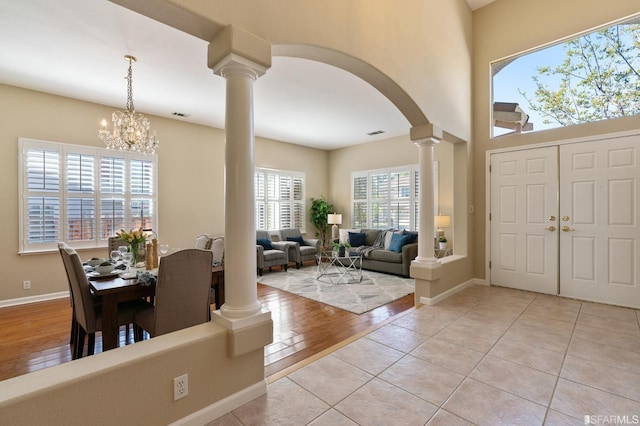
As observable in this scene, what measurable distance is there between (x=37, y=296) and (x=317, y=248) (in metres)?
4.96

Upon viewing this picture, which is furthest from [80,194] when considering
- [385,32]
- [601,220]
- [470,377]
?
[601,220]

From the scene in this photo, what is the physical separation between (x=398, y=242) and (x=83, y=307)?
500cm

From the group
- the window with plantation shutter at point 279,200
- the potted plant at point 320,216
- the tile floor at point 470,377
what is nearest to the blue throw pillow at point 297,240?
the window with plantation shutter at point 279,200

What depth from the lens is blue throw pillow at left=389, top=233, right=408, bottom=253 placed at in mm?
5883

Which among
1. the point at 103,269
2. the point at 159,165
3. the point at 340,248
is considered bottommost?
the point at 340,248

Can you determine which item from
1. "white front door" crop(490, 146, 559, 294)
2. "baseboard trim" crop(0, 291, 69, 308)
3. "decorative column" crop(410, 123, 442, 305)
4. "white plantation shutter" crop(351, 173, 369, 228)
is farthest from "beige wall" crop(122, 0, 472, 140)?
"baseboard trim" crop(0, 291, 69, 308)

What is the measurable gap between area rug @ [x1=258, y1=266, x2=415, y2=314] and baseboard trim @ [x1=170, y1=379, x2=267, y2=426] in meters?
1.98

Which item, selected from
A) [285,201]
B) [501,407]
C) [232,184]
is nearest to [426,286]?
[501,407]

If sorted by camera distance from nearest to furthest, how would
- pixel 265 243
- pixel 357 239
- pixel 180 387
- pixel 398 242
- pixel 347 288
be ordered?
pixel 180 387, pixel 347 288, pixel 398 242, pixel 265 243, pixel 357 239

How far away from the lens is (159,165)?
5.47 meters

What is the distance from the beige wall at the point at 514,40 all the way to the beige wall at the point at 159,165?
451 cm

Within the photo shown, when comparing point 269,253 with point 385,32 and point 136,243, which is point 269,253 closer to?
point 136,243

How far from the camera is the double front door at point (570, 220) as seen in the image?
360 cm

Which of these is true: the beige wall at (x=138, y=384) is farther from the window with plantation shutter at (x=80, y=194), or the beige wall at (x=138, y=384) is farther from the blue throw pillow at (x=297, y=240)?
the blue throw pillow at (x=297, y=240)
